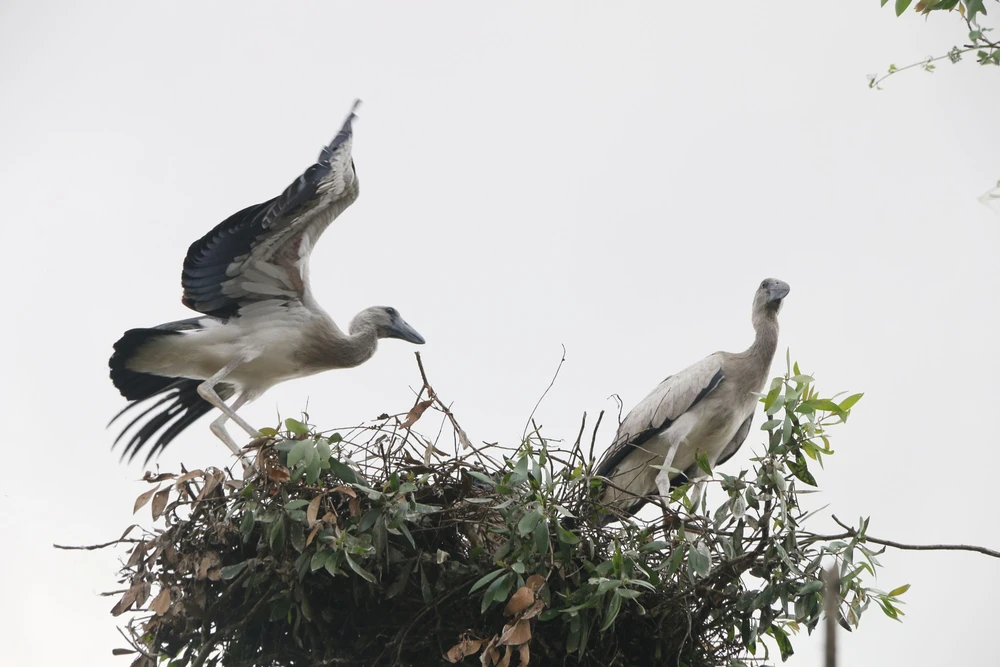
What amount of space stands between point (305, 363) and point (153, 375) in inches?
32.3

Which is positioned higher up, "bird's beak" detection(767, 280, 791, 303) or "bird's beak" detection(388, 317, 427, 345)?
"bird's beak" detection(767, 280, 791, 303)

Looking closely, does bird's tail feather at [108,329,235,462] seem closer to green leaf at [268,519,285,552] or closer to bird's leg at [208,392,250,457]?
bird's leg at [208,392,250,457]

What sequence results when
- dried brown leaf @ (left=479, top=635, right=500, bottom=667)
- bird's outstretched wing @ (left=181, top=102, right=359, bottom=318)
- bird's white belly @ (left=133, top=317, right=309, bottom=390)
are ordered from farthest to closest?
bird's white belly @ (left=133, top=317, right=309, bottom=390)
bird's outstretched wing @ (left=181, top=102, right=359, bottom=318)
dried brown leaf @ (left=479, top=635, right=500, bottom=667)

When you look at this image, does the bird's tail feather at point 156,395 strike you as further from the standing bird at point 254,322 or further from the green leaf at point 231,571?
the green leaf at point 231,571

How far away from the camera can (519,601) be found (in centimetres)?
325

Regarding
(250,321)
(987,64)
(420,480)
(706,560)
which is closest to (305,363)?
(250,321)

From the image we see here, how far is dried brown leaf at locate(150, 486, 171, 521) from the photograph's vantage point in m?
3.64

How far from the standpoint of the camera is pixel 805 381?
11.6ft

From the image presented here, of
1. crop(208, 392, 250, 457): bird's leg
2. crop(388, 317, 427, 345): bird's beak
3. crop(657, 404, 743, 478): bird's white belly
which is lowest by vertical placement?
crop(208, 392, 250, 457): bird's leg

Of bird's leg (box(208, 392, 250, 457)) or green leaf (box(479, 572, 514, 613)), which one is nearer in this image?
green leaf (box(479, 572, 514, 613))

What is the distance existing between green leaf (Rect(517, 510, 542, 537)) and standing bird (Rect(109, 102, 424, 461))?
7.68 feet

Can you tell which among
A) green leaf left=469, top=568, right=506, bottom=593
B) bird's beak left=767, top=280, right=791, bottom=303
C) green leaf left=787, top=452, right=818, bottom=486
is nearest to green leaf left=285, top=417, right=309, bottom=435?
green leaf left=469, top=568, right=506, bottom=593

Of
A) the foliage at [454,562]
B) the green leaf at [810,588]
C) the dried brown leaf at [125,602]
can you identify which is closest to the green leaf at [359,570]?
the foliage at [454,562]

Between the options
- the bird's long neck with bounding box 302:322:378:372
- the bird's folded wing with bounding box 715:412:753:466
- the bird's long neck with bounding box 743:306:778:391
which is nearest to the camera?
the bird's long neck with bounding box 302:322:378:372
